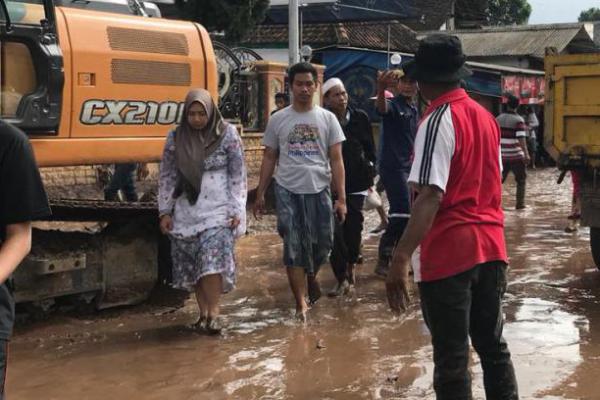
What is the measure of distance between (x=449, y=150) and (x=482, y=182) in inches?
10.0

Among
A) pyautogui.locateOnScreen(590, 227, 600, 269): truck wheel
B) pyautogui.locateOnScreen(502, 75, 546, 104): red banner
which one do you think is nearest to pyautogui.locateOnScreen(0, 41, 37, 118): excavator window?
pyautogui.locateOnScreen(590, 227, 600, 269): truck wheel

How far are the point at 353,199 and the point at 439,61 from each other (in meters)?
3.63

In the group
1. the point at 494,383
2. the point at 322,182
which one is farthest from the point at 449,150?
the point at 322,182

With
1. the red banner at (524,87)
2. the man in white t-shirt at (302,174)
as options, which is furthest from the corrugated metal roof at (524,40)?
the man in white t-shirt at (302,174)

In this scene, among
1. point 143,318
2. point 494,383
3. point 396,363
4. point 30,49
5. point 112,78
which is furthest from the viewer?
point 143,318

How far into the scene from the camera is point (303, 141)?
632 cm

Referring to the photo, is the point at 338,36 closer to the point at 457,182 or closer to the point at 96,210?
the point at 96,210

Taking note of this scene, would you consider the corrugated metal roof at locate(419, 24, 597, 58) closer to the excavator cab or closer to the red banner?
the red banner

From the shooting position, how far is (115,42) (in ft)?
20.3

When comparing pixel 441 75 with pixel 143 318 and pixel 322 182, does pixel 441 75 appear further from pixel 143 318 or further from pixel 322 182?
pixel 143 318

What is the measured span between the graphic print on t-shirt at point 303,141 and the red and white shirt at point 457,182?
2653mm

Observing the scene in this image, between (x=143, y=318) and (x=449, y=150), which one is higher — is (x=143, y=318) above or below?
below

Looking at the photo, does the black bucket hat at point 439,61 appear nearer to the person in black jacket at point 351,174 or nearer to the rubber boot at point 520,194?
the person in black jacket at point 351,174


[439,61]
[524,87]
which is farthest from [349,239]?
[524,87]
